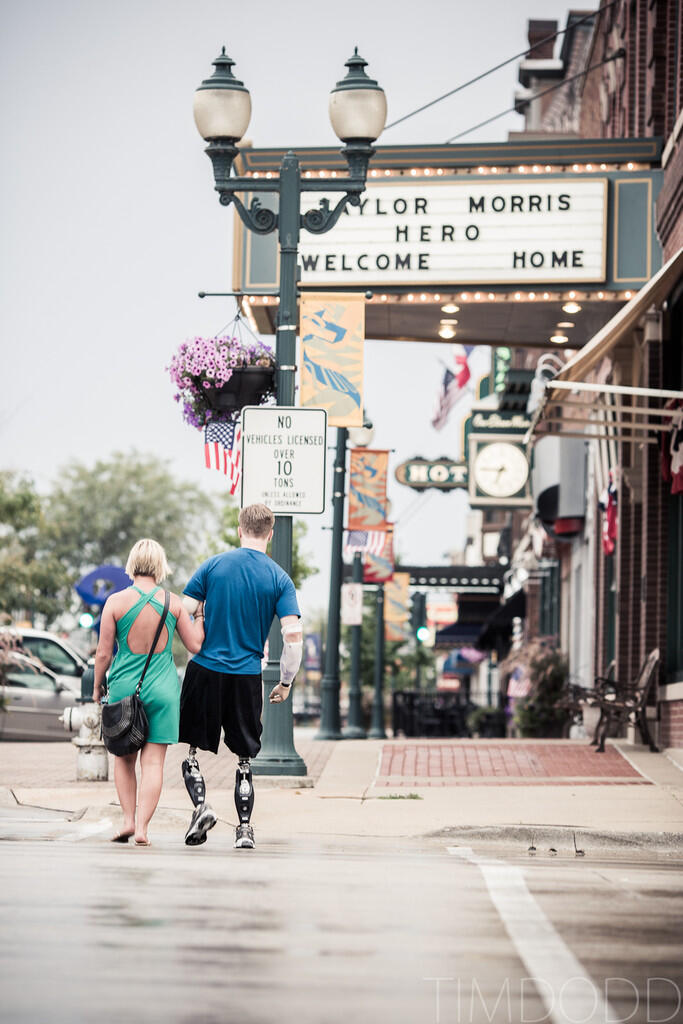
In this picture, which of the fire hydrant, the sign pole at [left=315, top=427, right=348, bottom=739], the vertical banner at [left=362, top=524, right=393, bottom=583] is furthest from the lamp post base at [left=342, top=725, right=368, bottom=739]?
the fire hydrant

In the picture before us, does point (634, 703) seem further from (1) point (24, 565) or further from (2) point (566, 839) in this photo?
(1) point (24, 565)

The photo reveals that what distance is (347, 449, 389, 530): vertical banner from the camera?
29484mm

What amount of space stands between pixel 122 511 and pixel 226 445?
209 feet

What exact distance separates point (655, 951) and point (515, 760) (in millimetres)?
10726

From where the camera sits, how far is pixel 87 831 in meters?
9.98

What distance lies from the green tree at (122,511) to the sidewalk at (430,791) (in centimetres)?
5961

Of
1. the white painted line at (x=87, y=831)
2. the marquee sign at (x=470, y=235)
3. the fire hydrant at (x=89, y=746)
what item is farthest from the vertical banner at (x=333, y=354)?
the white painted line at (x=87, y=831)

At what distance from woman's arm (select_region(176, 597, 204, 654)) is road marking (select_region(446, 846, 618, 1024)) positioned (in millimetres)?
2427

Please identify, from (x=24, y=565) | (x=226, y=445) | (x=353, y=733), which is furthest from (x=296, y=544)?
(x=226, y=445)

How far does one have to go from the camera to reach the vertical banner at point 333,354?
Result: 14.5 m

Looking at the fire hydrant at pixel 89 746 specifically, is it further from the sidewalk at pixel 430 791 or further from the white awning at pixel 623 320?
the white awning at pixel 623 320

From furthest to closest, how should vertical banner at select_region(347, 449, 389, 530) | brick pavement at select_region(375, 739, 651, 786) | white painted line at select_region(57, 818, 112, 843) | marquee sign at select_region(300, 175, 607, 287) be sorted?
vertical banner at select_region(347, 449, 389, 530), marquee sign at select_region(300, 175, 607, 287), brick pavement at select_region(375, 739, 651, 786), white painted line at select_region(57, 818, 112, 843)

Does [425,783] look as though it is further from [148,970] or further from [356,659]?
[356,659]

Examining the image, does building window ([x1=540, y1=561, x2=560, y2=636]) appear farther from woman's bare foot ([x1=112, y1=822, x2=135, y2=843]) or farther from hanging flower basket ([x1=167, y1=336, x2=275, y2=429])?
woman's bare foot ([x1=112, y1=822, x2=135, y2=843])
